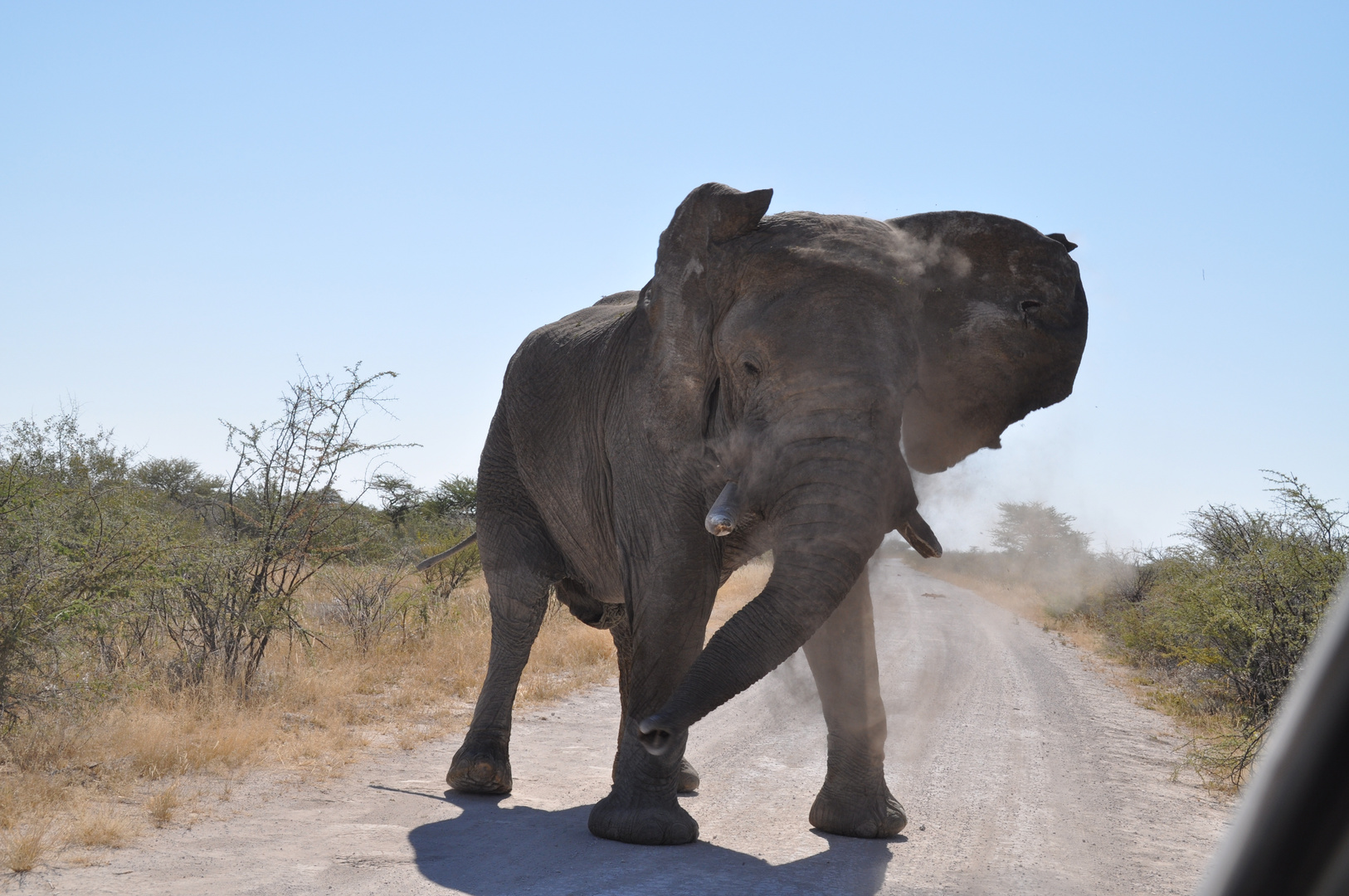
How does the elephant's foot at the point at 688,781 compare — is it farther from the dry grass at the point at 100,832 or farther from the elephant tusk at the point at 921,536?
the dry grass at the point at 100,832

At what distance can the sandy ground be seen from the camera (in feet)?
15.0

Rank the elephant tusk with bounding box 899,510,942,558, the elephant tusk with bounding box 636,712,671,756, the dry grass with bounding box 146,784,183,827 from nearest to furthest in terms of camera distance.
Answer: the elephant tusk with bounding box 636,712,671,756 → the elephant tusk with bounding box 899,510,942,558 → the dry grass with bounding box 146,784,183,827

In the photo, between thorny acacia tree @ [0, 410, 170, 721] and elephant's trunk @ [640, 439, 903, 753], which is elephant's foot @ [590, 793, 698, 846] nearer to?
elephant's trunk @ [640, 439, 903, 753]

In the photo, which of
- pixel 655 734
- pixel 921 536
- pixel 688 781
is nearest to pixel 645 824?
pixel 655 734

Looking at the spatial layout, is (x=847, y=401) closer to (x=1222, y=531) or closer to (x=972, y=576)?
(x=1222, y=531)

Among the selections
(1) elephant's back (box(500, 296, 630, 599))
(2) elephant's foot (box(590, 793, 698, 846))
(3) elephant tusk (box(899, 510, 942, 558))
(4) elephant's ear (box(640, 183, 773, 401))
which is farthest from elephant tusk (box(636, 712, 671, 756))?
(1) elephant's back (box(500, 296, 630, 599))

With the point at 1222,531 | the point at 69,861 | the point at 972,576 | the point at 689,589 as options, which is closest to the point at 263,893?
the point at 69,861

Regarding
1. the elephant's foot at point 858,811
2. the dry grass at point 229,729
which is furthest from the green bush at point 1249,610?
the dry grass at point 229,729

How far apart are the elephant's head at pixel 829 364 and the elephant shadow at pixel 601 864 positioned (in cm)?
78

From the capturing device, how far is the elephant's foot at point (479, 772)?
6609 millimetres

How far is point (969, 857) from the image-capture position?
5270 millimetres

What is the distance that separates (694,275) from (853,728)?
2546mm

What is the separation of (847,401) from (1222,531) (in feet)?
31.5

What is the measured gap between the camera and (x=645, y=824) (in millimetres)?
→ 5016
